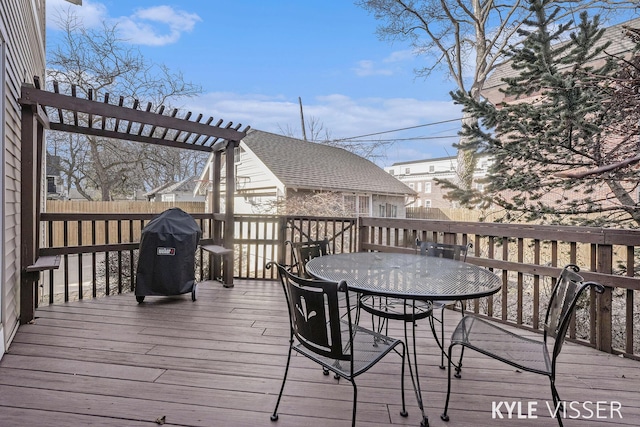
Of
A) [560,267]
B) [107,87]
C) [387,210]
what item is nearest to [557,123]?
[560,267]

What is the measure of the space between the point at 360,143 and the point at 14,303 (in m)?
15.3

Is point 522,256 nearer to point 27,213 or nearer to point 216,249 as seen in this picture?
point 216,249

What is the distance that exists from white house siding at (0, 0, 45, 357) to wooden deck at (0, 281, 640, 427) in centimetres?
27

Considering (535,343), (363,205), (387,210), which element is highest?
(363,205)

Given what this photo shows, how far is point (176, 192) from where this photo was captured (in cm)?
1563

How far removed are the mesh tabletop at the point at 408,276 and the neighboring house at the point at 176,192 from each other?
13270mm

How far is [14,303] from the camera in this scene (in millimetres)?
2867

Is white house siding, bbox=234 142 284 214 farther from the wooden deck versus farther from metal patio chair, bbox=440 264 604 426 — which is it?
metal patio chair, bbox=440 264 604 426

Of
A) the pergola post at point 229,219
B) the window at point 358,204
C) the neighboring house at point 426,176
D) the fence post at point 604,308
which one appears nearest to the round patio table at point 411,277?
the fence post at point 604,308

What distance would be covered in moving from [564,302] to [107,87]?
39.5 feet

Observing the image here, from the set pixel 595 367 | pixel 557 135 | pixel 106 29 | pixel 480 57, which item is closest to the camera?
pixel 595 367

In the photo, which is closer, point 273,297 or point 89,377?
point 89,377

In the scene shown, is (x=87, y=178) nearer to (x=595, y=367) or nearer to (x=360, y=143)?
(x=360, y=143)

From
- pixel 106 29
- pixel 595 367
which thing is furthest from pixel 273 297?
pixel 106 29
